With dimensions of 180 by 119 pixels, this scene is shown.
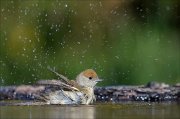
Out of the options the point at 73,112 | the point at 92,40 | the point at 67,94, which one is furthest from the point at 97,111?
the point at 92,40

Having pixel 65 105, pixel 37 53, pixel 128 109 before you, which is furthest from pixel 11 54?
pixel 128 109

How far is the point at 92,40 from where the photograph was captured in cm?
1429

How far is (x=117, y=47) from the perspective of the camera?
45.5 ft

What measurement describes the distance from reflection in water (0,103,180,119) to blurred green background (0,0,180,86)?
2.96 meters

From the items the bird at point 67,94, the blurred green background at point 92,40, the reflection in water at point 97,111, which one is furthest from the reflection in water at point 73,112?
the blurred green background at point 92,40

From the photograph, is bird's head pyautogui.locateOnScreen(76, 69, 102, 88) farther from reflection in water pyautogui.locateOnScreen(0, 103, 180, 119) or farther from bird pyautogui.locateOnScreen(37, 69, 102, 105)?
reflection in water pyautogui.locateOnScreen(0, 103, 180, 119)

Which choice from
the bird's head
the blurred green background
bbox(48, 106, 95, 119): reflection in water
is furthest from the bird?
the blurred green background

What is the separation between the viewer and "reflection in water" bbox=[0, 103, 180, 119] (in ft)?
29.5

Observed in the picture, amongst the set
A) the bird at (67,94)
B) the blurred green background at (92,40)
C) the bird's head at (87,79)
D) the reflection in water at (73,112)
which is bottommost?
the reflection in water at (73,112)

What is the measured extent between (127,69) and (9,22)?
7.51 feet

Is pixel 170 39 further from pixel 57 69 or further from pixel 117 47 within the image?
pixel 57 69

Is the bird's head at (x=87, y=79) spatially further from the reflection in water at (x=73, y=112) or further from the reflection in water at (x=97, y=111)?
the reflection in water at (x=73, y=112)

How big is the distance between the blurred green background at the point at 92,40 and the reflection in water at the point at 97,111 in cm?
296

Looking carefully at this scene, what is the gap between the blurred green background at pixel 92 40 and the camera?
43.8 feet
